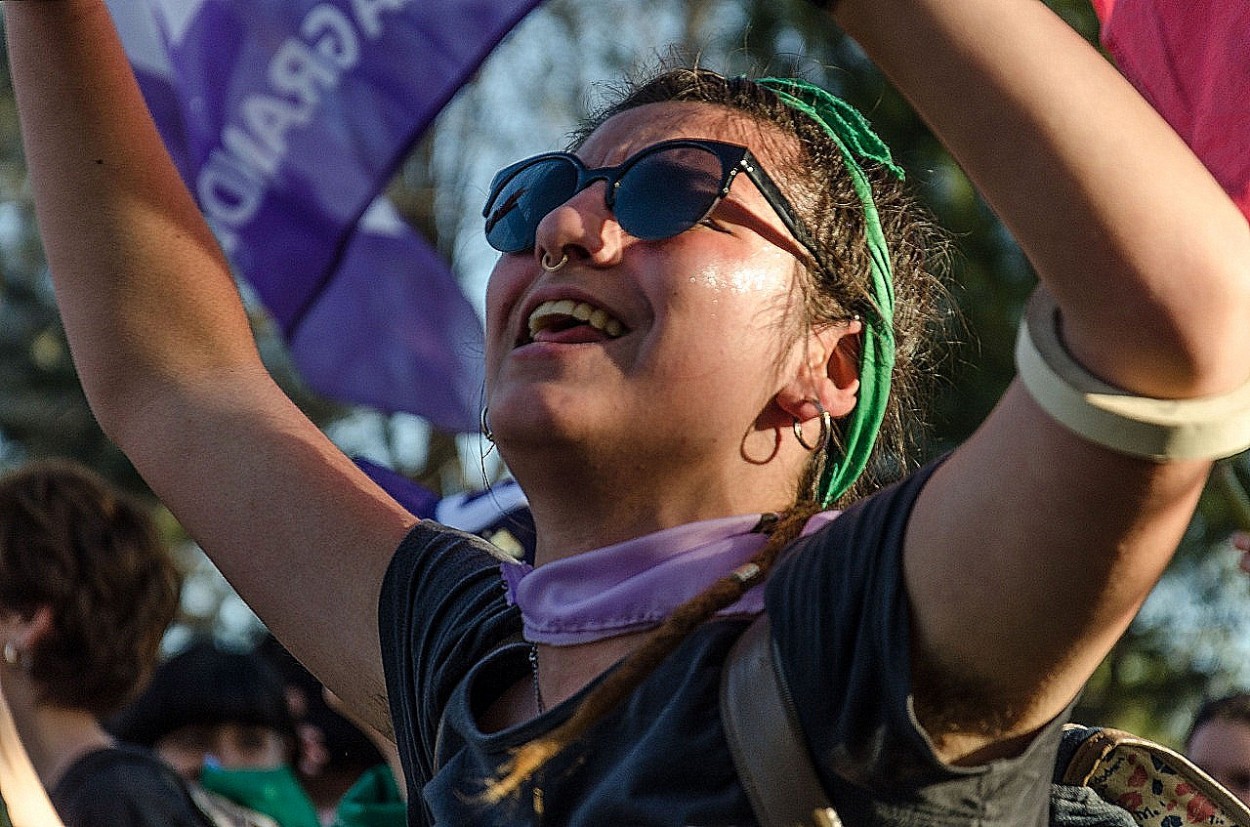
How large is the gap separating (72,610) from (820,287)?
7.97 ft

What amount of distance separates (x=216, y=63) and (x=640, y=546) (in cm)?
308

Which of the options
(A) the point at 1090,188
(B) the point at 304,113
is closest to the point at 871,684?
(A) the point at 1090,188

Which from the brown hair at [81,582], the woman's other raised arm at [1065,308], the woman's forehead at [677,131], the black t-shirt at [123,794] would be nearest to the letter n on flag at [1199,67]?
the woman's forehead at [677,131]

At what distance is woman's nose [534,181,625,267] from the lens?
1970 millimetres

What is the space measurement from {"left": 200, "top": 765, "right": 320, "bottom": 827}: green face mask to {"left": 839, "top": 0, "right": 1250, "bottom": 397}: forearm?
11.3 feet

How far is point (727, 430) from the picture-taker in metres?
1.94

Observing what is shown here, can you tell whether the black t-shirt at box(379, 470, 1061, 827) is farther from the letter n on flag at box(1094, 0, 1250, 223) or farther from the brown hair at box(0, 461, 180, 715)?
the brown hair at box(0, 461, 180, 715)

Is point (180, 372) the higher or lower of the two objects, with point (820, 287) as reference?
lower

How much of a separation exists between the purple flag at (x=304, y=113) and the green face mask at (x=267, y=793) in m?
1.16

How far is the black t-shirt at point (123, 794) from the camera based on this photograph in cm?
340

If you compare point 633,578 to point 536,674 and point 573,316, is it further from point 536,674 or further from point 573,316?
point 573,316

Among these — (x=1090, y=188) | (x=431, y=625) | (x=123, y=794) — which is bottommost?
(x=123, y=794)

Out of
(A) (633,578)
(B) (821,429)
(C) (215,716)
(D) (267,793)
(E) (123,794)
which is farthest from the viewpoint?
(C) (215,716)

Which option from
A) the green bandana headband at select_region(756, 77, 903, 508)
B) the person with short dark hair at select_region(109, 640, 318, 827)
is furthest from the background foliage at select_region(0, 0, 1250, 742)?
the green bandana headband at select_region(756, 77, 903, 508)
